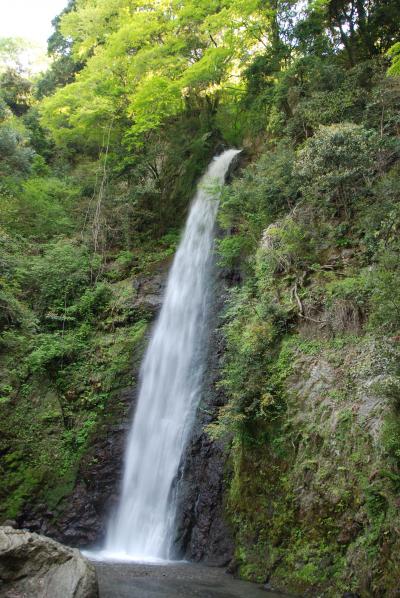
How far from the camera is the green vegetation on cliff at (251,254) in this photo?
287 inches

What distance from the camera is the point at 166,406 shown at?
1281 cm

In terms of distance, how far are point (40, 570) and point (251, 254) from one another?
9246 millimetres

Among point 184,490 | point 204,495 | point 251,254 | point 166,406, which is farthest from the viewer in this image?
point 251,254

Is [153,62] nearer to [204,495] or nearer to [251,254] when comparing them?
[251,254]

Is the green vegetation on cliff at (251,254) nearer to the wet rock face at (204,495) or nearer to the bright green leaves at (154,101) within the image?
the bright green leaves at (154,101)

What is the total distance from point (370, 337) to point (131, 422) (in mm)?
7645

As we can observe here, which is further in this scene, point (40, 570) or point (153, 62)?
point (153, 62)

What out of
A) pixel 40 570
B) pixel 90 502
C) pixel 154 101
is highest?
pixel 154 101

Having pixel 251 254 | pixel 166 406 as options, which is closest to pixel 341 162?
pixel 251 254

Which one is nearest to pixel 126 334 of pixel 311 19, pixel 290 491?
pixel 290 491

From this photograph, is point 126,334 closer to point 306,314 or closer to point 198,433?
point 198,433

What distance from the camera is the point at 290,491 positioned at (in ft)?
26.6

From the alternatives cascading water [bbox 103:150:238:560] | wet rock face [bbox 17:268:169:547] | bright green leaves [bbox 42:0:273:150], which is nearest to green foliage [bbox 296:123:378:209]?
cascading water [bbox 103:150:238:560]

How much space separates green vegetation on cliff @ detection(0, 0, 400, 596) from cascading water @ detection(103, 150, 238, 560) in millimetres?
1041
